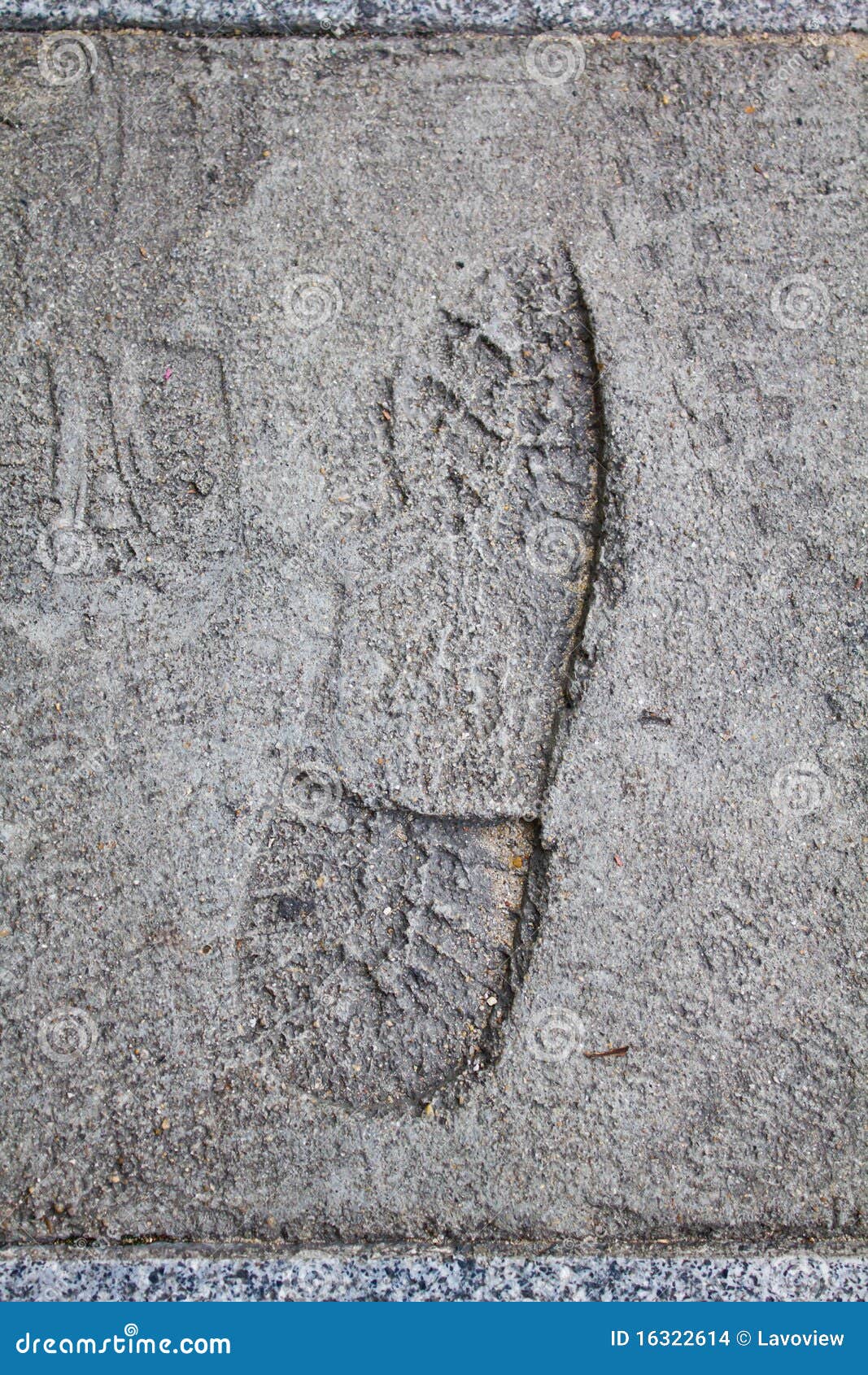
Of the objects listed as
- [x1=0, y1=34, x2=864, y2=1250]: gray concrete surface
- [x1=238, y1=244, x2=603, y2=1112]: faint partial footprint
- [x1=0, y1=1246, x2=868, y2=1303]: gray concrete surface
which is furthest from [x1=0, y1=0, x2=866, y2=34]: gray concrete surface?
[x1=0, y1=1246, x2=868, y2=1303]: gray concrete surface

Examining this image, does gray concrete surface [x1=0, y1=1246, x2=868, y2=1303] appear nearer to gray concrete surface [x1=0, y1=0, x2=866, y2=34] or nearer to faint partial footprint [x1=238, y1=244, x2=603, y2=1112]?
faint partial footprint [x1=238, y1=244, x2=603, y2=1112]

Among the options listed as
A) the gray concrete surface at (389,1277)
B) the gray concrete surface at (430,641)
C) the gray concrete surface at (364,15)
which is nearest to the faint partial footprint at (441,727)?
the gray concrete surface at (430,641)

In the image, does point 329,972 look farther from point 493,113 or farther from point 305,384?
point 493,113

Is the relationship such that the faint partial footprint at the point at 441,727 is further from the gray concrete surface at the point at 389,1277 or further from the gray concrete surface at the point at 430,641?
the gray concrete surface at the point at 389,1277

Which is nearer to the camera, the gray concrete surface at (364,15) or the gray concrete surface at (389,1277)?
the gray concrete surface at (389,1277)

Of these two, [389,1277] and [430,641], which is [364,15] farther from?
[389,1277]

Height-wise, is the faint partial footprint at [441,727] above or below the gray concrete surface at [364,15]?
below

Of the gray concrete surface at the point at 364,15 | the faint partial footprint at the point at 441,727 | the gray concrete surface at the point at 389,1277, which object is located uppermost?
the gray concrete surface at the point at 364,15
